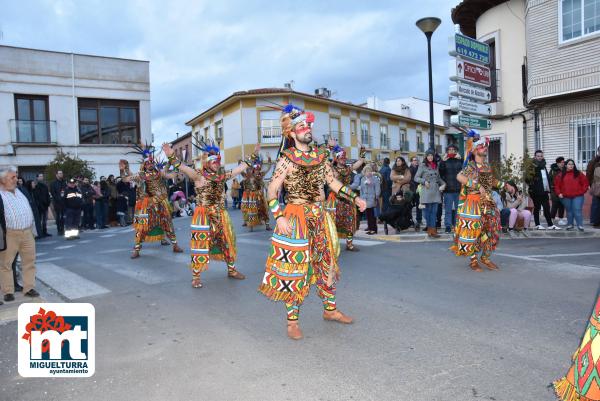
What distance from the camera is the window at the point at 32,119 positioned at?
83.6ft

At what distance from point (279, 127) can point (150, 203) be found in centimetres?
3136

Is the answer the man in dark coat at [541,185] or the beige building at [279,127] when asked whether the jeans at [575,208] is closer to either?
the man in dark coat at [541,185]

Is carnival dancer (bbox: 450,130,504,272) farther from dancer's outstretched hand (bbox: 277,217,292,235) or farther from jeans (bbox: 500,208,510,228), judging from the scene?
jeans (bbox: 500,208,510,228)

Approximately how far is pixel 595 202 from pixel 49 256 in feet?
42.2

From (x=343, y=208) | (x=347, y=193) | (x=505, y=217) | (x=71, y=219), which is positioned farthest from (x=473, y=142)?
(x=71, y=219)

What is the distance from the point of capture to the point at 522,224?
11227mm

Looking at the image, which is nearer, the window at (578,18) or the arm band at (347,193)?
the arm band at (347,193)

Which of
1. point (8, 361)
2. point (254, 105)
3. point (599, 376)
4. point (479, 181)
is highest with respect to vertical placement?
point (254, 105)

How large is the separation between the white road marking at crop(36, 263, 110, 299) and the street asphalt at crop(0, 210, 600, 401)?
0.10ft

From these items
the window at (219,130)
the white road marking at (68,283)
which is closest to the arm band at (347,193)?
the white road marking at (68,283)

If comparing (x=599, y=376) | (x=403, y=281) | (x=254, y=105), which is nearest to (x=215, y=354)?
(x=599, y=376)

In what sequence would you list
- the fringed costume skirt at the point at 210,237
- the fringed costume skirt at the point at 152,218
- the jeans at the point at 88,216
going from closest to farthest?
the fringed costume skirt at the point at 210,237
the fringed costume skirt at the point at 152,218
the jeans at the point at 88,216

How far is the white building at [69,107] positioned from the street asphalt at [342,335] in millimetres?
20971

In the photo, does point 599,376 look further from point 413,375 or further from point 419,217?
point 419,217
